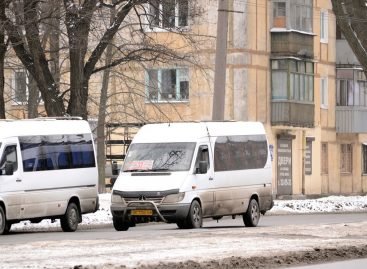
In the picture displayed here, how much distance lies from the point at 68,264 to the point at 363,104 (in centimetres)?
5518

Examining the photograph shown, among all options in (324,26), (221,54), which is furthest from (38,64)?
(324,26)

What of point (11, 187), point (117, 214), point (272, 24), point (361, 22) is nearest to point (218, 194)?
point (117, 214)

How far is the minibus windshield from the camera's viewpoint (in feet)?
104

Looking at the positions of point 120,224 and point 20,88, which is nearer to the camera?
point 120,224

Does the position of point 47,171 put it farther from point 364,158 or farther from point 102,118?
point 364,158

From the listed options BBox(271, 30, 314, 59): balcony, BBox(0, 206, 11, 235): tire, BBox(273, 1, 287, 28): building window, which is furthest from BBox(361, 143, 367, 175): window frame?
BBox(0, 206, 11, 235): tire

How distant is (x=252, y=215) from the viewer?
34.1 m

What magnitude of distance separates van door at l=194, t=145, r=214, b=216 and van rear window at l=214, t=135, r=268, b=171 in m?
0.44

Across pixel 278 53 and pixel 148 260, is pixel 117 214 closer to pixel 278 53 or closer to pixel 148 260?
pixel 148 260

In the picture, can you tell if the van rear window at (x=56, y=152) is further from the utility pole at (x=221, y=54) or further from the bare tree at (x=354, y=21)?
the bare tree at (x=354, y=21)

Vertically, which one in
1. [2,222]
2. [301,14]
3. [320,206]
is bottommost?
[320,206]

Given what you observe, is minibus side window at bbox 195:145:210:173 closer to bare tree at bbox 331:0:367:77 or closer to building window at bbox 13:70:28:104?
bare tree at bbox 331:0:367:77

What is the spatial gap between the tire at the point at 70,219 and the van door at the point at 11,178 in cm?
183

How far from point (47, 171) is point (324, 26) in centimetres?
3903
